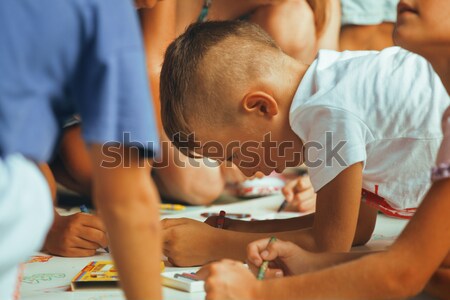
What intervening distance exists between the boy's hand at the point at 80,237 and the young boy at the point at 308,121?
0.45ft

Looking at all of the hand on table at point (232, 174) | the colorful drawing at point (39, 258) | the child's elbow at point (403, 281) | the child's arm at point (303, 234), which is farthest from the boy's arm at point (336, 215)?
the hand on table at point (232, 174)

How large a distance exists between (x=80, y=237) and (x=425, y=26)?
0.71 meters

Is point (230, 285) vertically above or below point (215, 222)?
above

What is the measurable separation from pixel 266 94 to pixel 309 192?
19.2 inches

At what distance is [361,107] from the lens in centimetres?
113

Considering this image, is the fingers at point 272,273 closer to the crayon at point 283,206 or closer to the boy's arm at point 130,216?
the boy's arm at point 130,216

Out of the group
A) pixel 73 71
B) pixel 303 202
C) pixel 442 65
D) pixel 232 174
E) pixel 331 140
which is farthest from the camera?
pixel 232 174

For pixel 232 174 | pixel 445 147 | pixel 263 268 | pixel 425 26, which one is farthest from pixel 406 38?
pixel 232 174

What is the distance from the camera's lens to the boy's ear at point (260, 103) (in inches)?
46.8

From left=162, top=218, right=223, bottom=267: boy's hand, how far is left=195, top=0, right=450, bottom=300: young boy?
0.86 ft

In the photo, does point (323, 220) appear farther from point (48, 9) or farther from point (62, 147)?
point (62, 147)

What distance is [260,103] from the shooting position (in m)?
1.20

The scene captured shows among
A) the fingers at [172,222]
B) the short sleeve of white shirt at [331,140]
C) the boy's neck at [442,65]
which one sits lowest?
the fingers at [172,222]

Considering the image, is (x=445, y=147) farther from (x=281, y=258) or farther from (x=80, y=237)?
(x=80, y=237)
